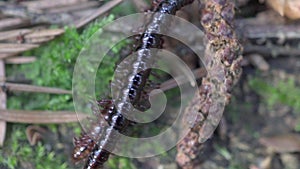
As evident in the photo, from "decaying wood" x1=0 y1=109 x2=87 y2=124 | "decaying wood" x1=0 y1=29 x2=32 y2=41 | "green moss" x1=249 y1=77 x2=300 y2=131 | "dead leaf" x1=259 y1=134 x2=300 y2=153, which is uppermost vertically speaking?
"decaying wood" x1=0 y1=29 x2=32 y2=41

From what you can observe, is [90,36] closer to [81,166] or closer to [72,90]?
[72,90]

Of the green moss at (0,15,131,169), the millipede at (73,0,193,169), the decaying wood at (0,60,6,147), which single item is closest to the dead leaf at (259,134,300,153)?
the millipede at (73,0,193,169)

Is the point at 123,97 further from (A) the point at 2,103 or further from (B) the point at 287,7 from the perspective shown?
(B) the point at 287,7

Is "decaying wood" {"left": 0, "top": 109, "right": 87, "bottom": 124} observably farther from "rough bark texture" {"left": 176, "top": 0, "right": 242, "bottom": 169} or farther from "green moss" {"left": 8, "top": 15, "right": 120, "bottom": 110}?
"rough bark texture" {"left": 176, "top": 0, "right": 242, "bottom": 169}

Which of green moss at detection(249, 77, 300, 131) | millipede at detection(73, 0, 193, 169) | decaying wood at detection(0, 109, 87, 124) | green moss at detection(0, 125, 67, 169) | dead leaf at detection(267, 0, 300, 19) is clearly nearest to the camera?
millipede at detection(73, 0, 193, 169)

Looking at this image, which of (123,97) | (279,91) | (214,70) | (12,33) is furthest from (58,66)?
(279,91)

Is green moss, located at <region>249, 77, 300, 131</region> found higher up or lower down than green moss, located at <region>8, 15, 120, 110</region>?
lower down

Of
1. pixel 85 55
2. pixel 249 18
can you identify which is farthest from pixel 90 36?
pixel 249 18
